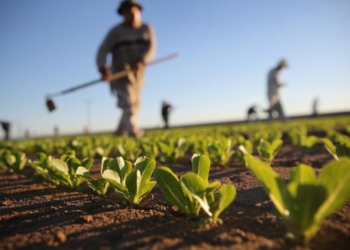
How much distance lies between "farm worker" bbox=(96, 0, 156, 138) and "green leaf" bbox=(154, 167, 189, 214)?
5135 millimetres

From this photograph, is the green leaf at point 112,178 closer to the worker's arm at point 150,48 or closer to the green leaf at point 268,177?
the green leaf at point 268,177

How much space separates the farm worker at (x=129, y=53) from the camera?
6.21 m

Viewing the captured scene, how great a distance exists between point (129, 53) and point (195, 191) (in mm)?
5974

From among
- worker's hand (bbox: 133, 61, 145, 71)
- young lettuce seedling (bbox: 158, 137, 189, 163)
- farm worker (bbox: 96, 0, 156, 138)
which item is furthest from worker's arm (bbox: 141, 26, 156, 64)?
young lettuce seedling (bbox: 158, 137, 189, 163)

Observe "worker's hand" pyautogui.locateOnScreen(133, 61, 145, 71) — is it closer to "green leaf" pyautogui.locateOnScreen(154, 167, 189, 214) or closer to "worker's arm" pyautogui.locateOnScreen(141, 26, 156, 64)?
Answer: "worker's arm" pyautogui.locateOnScreen(141, 26, 156, 64)

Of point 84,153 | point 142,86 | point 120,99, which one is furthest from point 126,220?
point 142,86

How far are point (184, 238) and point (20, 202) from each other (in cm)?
112

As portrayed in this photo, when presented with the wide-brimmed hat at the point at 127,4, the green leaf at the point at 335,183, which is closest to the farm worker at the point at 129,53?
the wide-brimmed hat at the point at 127,4

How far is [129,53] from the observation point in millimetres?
6488

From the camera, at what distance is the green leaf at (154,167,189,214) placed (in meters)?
1.11

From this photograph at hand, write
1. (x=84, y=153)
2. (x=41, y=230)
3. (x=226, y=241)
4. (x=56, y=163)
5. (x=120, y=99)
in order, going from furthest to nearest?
(x=120, y=99), (x=84, y=153), (x=56, y=163), (x=41, y=230), (x=226, y=241)

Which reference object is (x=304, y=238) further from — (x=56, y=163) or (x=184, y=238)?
(x=56, y=163)

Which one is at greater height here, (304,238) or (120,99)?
(120,99)

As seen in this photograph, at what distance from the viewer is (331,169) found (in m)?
0.77
